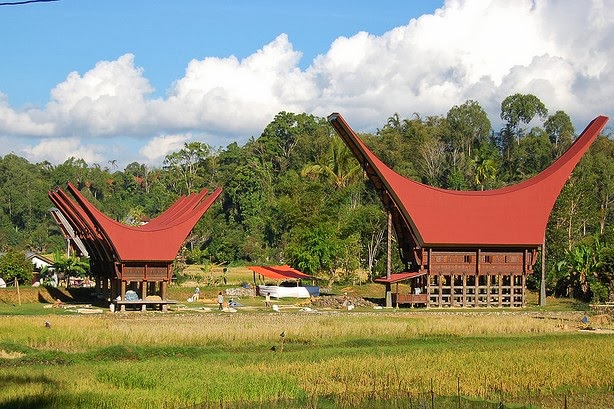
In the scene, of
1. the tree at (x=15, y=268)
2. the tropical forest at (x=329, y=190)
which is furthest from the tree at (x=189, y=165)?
the tree at (x=15, y=268)

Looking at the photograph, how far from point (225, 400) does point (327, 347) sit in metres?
10.6

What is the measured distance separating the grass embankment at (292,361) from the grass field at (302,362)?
0.16 ft

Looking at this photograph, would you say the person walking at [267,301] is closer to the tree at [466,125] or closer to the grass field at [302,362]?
the grass field at [302,362]

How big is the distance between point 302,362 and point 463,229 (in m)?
24.7

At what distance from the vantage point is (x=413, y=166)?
92125 millimetres

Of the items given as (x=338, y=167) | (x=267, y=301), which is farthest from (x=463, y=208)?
(x=338, y=167)

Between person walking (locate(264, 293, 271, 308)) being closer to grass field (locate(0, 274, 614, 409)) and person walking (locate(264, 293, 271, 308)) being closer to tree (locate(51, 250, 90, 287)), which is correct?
grass field (locate(0, 274, 614, 409))

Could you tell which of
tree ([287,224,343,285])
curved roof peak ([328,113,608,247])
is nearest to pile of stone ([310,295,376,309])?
curved roof peak ([328,113,608,247])

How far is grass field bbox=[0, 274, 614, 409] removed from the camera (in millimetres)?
21312

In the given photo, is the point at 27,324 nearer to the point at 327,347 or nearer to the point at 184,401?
Answer: the point at 327,347

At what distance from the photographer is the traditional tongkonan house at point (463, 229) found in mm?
49156

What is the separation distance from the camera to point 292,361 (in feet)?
87.9

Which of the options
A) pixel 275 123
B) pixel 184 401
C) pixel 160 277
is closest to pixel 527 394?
pixel 184 401

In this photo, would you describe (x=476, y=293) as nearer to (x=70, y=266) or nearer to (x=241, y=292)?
(x=241, y=292)
